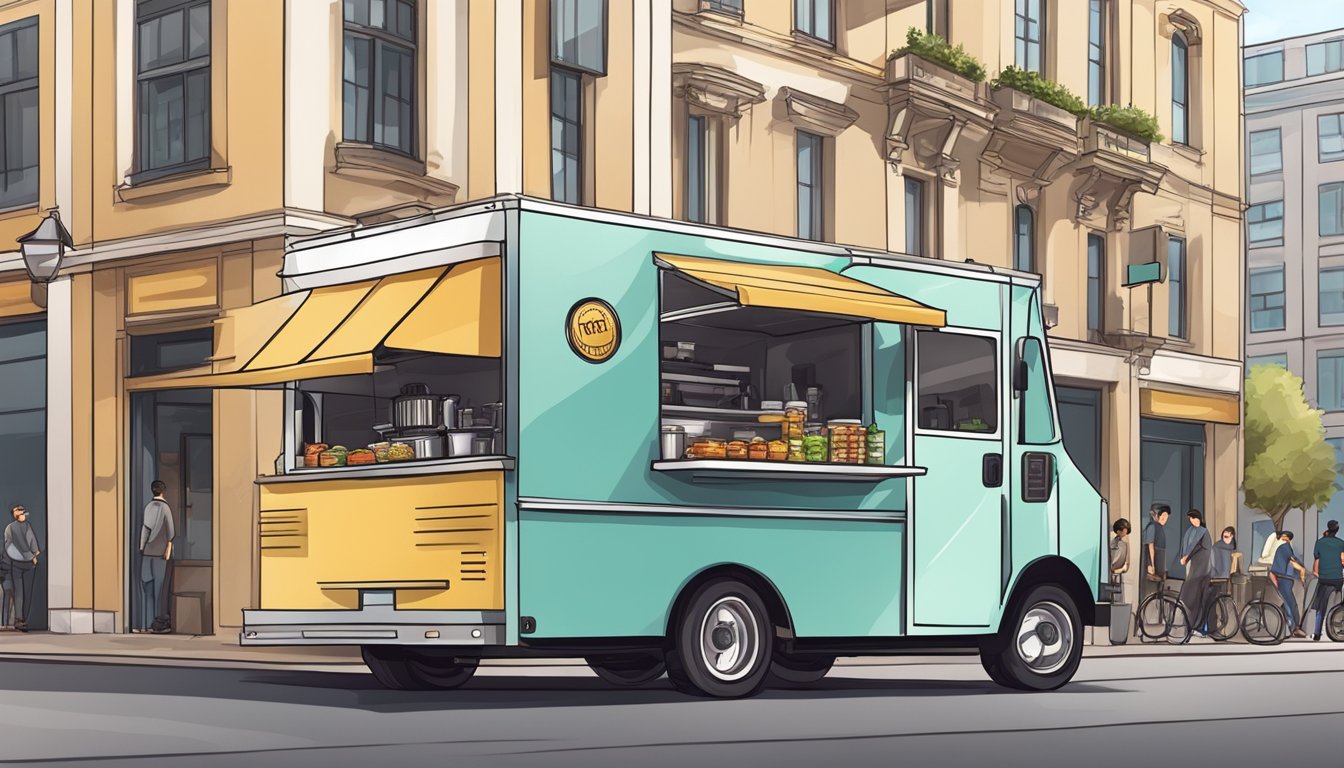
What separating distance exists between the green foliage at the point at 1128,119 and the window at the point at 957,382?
18.0m

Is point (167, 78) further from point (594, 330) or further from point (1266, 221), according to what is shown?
point (1266, 221)

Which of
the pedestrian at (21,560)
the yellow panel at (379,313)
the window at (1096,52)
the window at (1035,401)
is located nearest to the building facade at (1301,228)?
the window at (1096,52)

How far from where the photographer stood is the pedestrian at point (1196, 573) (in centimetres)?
2469

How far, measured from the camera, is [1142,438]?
33188 millimetres

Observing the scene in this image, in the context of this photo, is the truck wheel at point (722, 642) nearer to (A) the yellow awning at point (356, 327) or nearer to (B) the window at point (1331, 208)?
(A) the yellow awning at point (356, 327)

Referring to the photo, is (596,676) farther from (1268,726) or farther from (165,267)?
(165,267)

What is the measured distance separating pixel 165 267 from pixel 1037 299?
1061 centimetres

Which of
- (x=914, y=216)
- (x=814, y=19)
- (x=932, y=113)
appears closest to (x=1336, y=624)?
(x=914, y=216)

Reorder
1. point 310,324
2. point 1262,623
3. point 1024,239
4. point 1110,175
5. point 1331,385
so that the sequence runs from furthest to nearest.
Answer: point 1331,385, point 1110,175, point 1024,239, point 1262,623, point 310,324

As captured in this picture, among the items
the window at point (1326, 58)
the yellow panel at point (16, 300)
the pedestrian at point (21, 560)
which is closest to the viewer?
the pedestrian at point (21, 560)

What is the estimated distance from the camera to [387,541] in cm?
1269

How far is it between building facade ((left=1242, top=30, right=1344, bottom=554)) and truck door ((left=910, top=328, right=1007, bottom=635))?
55.4 meters

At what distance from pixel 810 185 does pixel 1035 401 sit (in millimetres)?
12692

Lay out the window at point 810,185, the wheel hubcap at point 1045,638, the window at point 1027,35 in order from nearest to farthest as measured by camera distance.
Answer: the wheel hubcap at point 1045,638, the window at point 810,185, the window at point 1027,35
